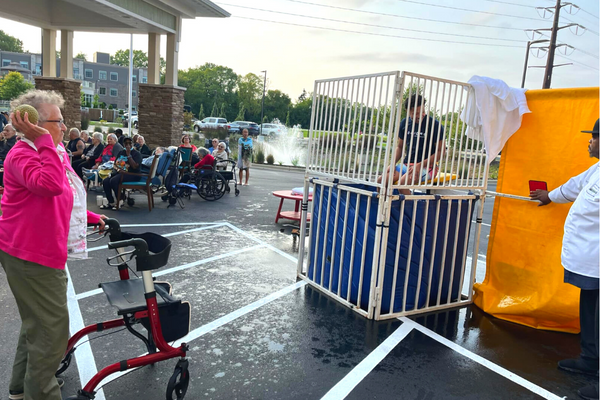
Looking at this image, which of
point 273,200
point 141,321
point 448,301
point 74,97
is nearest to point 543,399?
point 448,301

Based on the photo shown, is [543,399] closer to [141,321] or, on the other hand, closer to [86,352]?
[141,321]

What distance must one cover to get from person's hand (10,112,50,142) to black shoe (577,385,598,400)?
11.9 ft

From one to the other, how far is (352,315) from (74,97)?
14765 mm

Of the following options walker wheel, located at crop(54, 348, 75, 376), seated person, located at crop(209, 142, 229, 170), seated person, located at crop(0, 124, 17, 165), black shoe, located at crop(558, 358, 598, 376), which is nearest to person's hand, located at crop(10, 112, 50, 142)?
walker wheel, located at crop(54, 348, 75, 376)

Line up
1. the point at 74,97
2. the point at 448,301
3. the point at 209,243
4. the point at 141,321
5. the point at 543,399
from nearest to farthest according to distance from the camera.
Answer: the point at 141,321 → the point at 543,399 → the point at 448,301 → the point at 209,243 → the point at 74,97

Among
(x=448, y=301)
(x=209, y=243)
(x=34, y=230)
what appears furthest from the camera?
(x=209, y=243)

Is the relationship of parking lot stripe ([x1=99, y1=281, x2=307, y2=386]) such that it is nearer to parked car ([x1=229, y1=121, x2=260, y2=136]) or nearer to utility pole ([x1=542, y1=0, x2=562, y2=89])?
utility pole ([x1=542, y1=0, x2=562, y2=89])

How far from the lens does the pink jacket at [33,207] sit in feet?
7.12

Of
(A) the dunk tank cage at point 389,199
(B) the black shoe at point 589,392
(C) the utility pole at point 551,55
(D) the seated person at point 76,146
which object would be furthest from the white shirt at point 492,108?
(C) the utility pole at point 551,55

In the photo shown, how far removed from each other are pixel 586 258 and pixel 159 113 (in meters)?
13.4

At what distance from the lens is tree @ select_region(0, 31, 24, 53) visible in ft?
323

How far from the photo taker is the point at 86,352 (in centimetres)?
320

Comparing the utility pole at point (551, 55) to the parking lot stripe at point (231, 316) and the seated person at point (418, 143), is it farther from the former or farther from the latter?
the parking lot stripe at point (231, 316)

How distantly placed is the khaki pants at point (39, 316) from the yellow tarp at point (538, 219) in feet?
12.2
